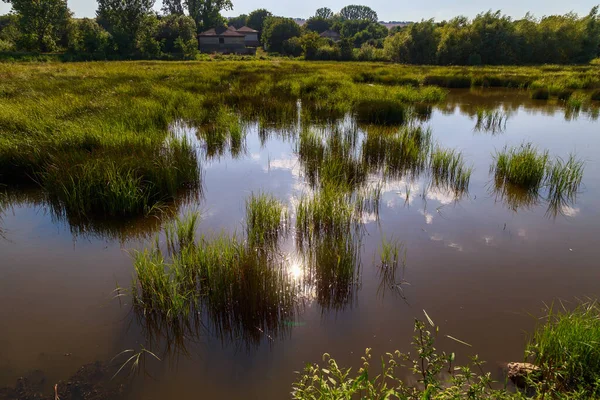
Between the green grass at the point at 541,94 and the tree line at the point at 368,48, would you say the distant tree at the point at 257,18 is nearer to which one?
the tree line at the point at 368,48

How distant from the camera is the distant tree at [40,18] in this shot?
151 ft

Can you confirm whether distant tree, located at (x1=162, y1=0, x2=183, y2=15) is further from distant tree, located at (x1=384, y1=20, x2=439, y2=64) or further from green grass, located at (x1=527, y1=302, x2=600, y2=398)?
green grass, located at (x1=527, y1=302, x2=600, y2=398)

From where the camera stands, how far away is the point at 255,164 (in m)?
8.23

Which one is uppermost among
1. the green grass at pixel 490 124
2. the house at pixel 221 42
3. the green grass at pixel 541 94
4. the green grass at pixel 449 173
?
the house at pixel 221 42

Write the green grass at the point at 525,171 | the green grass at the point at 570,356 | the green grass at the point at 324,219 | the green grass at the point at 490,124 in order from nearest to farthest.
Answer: the green grass at the point at 570,356 → the green grass at the point at 324,219 → the green grass at the point at 525,171 → the green grass at the point at 490,124

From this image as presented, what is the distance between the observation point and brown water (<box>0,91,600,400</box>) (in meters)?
2.96

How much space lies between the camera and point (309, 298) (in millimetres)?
3732

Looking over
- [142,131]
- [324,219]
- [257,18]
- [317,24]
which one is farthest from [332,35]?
[324,219]

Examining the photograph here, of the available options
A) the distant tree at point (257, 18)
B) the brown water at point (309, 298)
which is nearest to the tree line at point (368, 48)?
the brown water at point (309, 298)

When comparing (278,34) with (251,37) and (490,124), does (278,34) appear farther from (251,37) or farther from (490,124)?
(490,124)

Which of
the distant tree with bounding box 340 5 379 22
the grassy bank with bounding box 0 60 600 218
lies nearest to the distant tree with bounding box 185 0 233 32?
the grassy bank with bounding box 0 60 600 218

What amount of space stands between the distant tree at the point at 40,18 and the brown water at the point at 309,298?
5442 centimetres

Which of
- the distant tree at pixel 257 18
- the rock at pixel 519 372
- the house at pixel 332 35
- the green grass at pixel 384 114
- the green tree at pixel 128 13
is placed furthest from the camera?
the distant tree at pixel 257 18

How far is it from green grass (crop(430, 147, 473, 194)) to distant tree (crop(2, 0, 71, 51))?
5551cm
